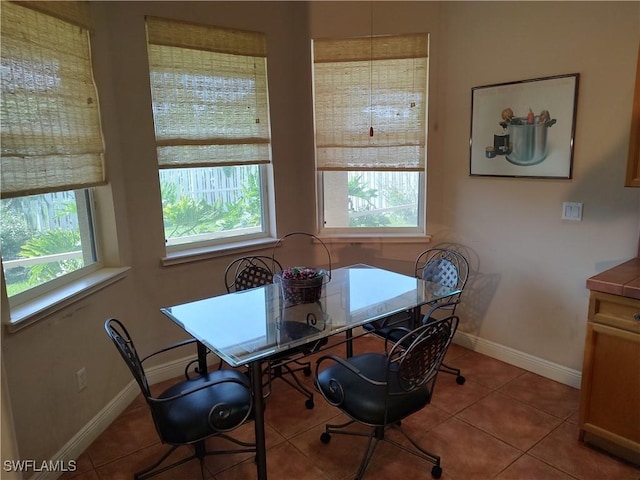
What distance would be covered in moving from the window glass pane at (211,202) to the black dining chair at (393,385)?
1.51 metres

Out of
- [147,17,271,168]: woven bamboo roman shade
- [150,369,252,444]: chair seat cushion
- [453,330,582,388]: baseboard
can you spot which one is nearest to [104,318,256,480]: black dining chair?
[150,369,252,444]: chair seat cushion

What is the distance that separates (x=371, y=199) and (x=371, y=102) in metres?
0.73

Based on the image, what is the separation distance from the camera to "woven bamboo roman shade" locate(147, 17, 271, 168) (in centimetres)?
279

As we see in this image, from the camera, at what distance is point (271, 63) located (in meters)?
3.18

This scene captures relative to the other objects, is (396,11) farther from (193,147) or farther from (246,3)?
(193,147)

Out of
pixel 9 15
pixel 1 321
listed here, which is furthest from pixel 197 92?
pixel 1 321

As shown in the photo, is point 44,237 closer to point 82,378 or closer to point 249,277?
point 82,378

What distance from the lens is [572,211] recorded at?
8.68 feet

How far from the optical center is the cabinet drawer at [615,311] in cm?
194

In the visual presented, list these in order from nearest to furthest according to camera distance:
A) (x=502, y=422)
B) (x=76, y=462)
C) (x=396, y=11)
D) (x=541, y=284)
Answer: (x=76, y=462) → (x=502, y=422) → (x=541, y=284) → (x=396, y=11)

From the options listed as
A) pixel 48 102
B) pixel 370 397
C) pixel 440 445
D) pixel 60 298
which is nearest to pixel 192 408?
pixel 370 397

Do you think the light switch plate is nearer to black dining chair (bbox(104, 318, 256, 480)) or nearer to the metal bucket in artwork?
the metal bucket in artwork

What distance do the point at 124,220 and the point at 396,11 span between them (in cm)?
230

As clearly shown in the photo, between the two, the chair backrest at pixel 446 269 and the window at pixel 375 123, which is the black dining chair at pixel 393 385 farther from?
the window at pixel 375 123
